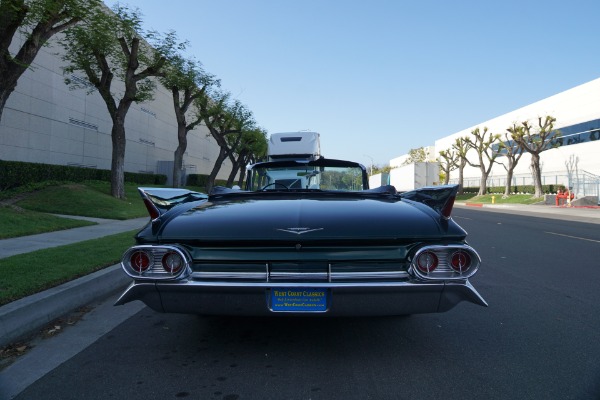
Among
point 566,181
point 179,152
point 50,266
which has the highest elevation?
point 179,152

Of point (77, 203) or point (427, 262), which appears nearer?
point (427, 262)

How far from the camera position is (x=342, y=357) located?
331 centimetres

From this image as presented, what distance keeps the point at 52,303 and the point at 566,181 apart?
143 ft

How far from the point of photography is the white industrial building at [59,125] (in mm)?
18797

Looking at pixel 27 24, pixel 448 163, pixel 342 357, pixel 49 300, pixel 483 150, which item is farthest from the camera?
pixel 448 163

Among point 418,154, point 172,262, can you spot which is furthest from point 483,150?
point 172,262

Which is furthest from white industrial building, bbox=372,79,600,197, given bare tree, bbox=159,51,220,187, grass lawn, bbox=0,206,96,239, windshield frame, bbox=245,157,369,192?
windshield frame, bbox=245,157,369,192

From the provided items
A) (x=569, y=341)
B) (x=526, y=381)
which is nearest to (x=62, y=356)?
(x=526, y=381)

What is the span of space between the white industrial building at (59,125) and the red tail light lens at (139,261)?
1245cm

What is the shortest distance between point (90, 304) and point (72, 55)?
1718cm

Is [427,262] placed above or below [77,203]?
below

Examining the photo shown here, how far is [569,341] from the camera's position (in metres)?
3.76

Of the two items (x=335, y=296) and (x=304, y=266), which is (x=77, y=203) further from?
(x=335, y=296)

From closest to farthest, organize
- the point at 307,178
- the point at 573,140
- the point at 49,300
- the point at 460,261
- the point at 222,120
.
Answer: the point at 460,261 → the point at 49,300 → the point at 307,178 → the point at 222,120 → the point at 573,140
